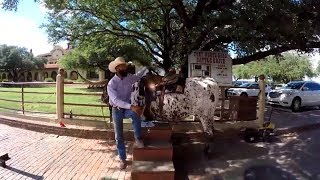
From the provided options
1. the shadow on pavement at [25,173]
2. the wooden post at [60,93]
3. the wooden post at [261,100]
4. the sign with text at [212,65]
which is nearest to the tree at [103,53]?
the wooden post at [60,93]

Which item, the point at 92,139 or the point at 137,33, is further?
the point at 137,33

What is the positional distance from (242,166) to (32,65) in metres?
68.4

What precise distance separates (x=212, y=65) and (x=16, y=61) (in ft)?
211

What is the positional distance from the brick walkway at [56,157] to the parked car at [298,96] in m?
12.3

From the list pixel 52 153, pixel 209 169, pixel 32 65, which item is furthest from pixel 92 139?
pixel 32 65

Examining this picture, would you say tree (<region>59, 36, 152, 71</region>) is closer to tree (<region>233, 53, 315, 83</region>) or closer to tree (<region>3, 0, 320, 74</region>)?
A: tree (<region>3, 0, 320, 74</region>)

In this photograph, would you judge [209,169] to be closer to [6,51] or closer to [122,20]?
[122,20]

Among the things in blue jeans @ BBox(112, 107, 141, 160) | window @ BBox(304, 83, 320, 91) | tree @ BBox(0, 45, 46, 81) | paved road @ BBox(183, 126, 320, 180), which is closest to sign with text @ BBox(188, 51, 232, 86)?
paved road @ BBox(183, 126, 320, 180)

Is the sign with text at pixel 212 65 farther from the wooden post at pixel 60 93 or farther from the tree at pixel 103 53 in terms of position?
the tree at pixel 103 53

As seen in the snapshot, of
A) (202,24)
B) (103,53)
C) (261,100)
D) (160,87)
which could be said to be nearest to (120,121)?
(160,87)

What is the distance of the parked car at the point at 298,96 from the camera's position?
19.3 m

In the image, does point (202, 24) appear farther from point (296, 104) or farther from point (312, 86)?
point (312, 86)

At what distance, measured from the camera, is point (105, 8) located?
1379 centimetres

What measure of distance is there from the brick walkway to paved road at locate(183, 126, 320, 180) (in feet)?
5.35
